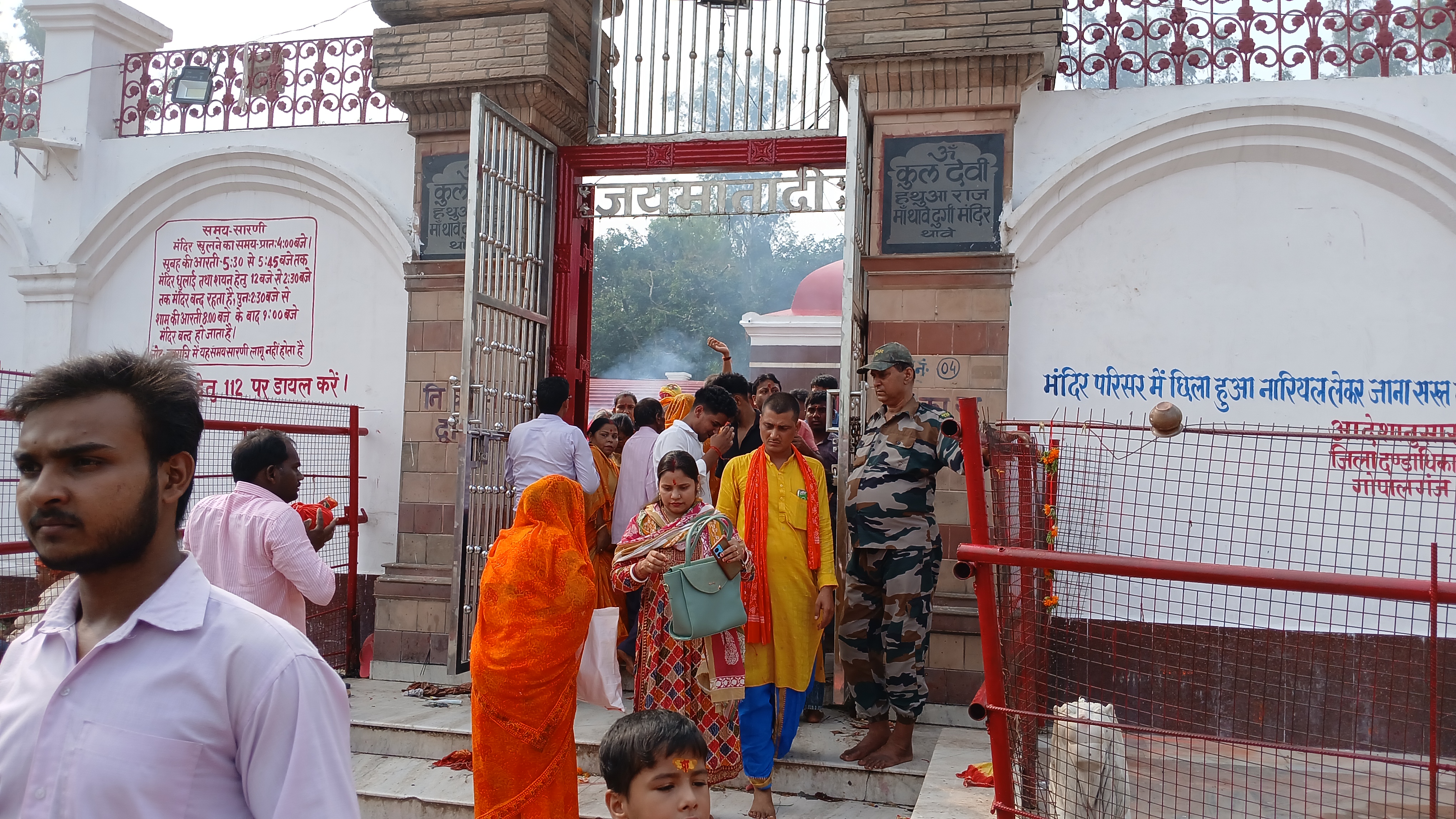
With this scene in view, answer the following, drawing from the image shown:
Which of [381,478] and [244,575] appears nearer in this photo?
[244,575]

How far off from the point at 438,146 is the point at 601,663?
369 cm

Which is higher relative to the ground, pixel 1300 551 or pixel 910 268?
pixel 910 268

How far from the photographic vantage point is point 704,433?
580 cm

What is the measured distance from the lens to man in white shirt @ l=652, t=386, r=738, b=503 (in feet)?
17.9

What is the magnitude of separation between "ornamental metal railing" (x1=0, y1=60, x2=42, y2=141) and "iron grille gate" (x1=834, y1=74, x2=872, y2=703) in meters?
5.79

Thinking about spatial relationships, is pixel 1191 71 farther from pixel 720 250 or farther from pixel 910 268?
pixel 720 250

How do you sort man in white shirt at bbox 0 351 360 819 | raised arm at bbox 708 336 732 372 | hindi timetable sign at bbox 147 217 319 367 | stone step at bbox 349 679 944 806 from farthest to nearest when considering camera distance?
raised arm at bbox 708 336 732 372 < hindi timetable sign at bbox 147 217 319 367 < stone step at bbox 349 679 944 806 < man in white shirt at bbox 0 351 360 819

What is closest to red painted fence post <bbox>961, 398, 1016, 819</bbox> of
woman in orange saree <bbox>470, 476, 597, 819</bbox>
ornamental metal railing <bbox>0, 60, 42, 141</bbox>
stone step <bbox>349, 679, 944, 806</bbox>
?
woman in orange saree <bbox>470, 476, 597, 819</bbox>

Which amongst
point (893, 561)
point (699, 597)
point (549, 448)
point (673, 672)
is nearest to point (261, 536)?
point (699, 597)

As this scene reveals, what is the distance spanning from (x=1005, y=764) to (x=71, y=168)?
24.1 feet

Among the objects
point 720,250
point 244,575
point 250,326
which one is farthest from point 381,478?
point 720,250

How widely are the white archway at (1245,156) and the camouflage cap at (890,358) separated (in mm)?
1220

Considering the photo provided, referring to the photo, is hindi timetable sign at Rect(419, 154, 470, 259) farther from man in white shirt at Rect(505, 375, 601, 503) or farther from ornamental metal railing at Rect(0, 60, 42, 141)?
ornamental metal railing at Rect(0, 60, 42, 141)

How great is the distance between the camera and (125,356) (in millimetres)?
1522
